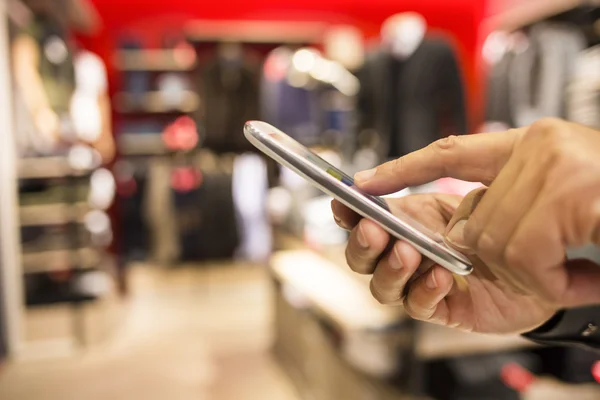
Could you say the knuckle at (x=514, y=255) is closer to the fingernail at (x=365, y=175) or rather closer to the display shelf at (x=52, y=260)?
the fingernail at (x=365, y=175)

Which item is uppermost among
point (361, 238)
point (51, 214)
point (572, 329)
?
point (361, 238)

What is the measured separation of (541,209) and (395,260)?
15 centimetres

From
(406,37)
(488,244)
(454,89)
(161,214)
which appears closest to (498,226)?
(488,244)

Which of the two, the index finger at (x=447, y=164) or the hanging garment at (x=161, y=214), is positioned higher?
the index finger at (x=447, y=164)

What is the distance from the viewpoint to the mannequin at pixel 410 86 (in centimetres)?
237

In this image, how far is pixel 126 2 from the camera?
4.38 meters

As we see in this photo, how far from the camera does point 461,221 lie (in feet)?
1.39

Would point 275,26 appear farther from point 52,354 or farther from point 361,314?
point 361,314

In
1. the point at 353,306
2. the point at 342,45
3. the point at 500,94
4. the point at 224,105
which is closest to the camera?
the point at 353,306

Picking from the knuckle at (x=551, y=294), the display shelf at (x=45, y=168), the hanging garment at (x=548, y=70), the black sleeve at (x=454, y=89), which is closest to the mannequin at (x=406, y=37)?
the black sleeve at (x=454, y=89)

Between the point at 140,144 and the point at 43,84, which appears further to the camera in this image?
the point at 140,144

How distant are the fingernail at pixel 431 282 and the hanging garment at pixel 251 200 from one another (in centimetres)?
338

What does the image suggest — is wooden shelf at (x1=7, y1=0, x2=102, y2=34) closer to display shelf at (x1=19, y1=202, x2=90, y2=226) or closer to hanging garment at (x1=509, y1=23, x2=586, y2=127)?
display shelf at (x1=19, y1=202, x2=90, y2=226)

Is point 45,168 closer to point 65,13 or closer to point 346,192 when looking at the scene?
point 65,13
